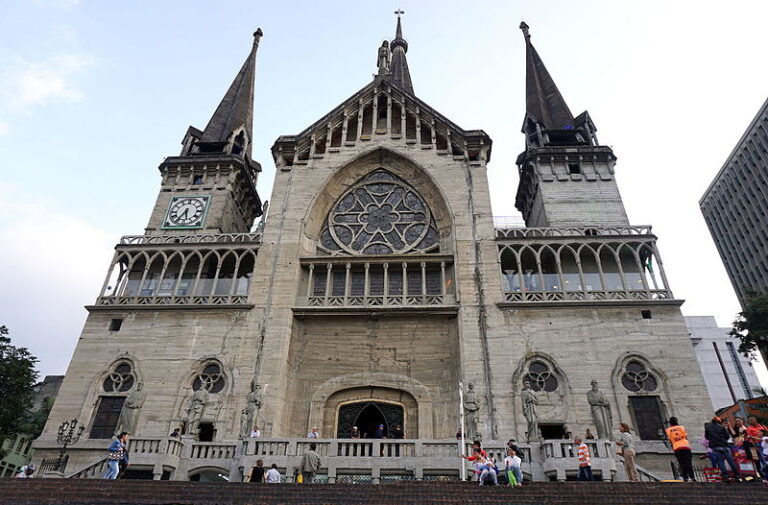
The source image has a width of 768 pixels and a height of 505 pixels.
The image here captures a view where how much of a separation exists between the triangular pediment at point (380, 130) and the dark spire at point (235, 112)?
23.8 feet

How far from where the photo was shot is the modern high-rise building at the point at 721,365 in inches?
2618

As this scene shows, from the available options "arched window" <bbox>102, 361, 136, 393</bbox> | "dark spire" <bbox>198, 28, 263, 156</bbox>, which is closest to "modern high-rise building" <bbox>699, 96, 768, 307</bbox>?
"dark spire" <bbox>198, 28, 263, 156</bbox>

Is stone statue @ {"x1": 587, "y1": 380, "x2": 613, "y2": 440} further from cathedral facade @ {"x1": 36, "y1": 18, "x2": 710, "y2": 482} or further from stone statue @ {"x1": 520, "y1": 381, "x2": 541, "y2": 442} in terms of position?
stone statue @ {"x1": 520, "y1": 381, "x2": 541, "y2": 442}

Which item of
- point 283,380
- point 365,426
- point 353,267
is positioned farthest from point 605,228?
point 283,380

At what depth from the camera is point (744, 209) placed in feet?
205

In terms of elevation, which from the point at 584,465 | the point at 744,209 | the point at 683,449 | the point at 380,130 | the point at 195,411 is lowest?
the point at 584,465

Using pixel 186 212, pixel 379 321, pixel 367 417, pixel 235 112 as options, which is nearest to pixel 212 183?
pixel 186 212

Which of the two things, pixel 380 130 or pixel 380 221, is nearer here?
pixel 380 221

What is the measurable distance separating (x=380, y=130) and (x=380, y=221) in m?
7.23

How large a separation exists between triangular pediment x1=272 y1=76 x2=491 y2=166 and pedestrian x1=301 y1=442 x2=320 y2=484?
1999 centimetres

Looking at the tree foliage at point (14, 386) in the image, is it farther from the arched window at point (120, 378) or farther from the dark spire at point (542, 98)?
the dark spire at point (542, 98)

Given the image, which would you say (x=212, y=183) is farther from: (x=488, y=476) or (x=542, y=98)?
(x=488, y=476)

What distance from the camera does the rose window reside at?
28.2m

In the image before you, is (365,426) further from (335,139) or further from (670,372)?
(335,139)
